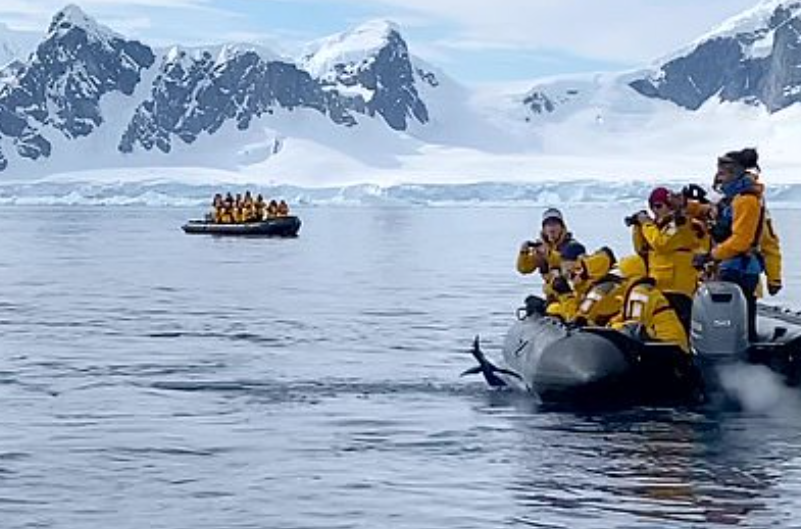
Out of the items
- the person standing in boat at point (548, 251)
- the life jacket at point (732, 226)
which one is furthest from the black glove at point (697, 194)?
the person standing in boat at point (548, 251)

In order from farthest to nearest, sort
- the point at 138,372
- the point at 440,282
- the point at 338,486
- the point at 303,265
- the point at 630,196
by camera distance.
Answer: the point at 630,196, the point at 303,265, the point at 440,282, the point at 138,372, the point at 338,486

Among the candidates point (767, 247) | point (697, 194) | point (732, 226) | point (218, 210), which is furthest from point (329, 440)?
point (218, 210)

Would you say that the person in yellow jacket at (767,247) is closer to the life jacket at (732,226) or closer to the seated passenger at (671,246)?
the life jacket at (732,226)

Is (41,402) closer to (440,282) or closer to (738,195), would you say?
(738,195)

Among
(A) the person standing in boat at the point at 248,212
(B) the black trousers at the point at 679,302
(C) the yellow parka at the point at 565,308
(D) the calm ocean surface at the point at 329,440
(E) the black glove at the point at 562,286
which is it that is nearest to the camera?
(D) the calm ocean surface at the point at 329,440

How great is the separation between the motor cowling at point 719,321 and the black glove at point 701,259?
299 mm

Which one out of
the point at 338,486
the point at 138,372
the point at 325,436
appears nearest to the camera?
the point at 338,486

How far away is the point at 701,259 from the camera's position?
14336mm

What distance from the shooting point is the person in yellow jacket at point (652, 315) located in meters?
14.4

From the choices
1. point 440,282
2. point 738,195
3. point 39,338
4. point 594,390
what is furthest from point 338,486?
point 440,282

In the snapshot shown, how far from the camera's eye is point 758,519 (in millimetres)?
10305

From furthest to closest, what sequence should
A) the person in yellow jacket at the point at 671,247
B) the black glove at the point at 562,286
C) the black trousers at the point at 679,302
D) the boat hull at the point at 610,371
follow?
the black glove at the point at 562,286, the black trousers at the point at 679,302, the person in yellow jacket at the point at 671,247, the boat hull at the point at 610,371

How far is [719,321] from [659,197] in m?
1.21

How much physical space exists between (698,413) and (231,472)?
14.4 feet
